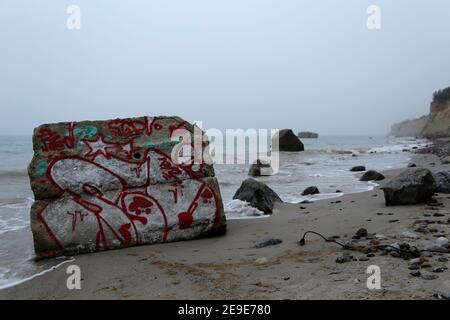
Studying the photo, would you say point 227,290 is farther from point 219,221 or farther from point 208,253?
point 219,221

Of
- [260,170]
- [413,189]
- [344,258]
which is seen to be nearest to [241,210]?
[413,189]

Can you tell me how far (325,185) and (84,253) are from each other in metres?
7.56

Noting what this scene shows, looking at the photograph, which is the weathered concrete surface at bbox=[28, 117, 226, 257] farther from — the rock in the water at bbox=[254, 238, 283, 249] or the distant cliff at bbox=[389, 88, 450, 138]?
the distant cliff at bbox=[389, 88, 450, 138]

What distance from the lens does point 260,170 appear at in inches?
576

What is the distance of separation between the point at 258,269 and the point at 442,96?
202 feet

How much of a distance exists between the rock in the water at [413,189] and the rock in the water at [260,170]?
8361 mm

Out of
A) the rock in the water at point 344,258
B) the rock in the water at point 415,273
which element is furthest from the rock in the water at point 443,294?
the rock in the water at point 344,258

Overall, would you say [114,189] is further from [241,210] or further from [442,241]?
[442,241]

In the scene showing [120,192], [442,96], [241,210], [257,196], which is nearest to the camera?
[120,192]

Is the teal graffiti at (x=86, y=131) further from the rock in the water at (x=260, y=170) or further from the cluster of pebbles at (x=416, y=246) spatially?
the rock in the water at (x=260, y=170)

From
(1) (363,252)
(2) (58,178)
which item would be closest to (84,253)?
(2) (58,178)

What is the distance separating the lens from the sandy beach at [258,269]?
9.68ft

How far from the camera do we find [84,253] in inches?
189
